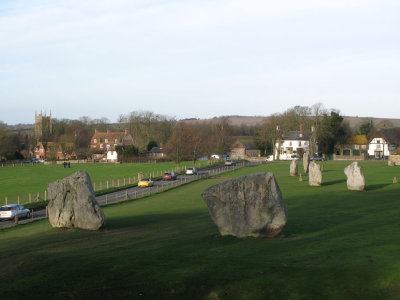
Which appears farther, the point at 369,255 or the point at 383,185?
the point at 383,185

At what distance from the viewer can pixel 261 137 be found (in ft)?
434

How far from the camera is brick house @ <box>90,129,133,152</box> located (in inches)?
6579

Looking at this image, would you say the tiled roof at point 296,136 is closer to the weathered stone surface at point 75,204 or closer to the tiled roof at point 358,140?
the tiled roof at point 358,140

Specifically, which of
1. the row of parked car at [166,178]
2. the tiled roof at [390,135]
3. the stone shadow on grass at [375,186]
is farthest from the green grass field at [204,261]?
the tiled roof at [390,135]

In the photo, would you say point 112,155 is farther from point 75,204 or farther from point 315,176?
point 75,204

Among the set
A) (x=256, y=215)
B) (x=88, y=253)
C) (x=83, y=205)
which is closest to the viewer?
(x=88, y=253)

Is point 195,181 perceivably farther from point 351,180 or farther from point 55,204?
point 55,204

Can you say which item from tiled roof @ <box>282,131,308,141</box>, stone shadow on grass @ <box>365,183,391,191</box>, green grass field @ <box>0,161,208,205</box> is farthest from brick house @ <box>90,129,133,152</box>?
stone shadow on grass @ <box>365,183,391,191</box>

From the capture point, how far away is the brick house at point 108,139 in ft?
548

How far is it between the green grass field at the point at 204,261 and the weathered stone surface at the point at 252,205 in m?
0.59

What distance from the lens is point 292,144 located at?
439 feet

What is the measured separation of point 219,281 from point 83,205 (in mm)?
13098

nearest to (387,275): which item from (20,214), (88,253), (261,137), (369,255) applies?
(369,255)

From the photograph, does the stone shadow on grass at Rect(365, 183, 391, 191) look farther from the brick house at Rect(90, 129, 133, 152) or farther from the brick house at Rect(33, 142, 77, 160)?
the brick house at Rect(90, 129, 133, 152)
